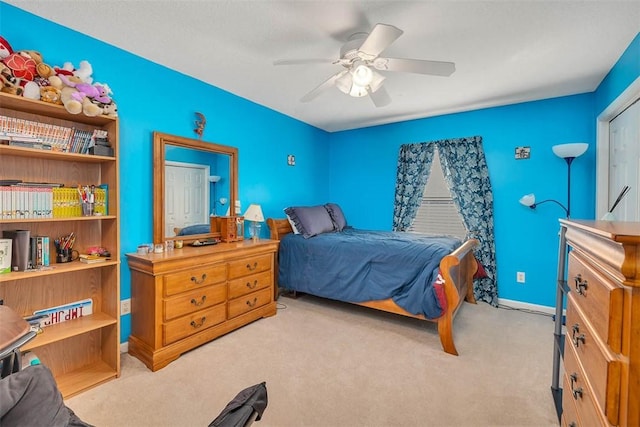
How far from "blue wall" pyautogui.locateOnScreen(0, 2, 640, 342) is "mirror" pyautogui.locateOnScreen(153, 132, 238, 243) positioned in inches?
3.4

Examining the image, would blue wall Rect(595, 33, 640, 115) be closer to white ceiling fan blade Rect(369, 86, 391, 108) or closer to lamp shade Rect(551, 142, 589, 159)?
lamp shade Rect(551, 142, 589, 159)

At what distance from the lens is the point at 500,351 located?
2.38 metres

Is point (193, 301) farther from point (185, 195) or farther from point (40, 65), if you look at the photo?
point (40, 65)

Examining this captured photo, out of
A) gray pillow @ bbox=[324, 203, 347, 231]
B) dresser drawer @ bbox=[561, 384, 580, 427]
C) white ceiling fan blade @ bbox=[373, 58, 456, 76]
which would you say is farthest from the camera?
gray pillow @ bbox=[324, 203, 347, 231]

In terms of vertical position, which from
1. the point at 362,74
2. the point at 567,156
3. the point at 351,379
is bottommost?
the point at 351,379

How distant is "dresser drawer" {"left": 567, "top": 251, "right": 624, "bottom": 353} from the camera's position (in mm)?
750

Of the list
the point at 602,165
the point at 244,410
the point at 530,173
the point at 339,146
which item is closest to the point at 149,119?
the point at 244,410

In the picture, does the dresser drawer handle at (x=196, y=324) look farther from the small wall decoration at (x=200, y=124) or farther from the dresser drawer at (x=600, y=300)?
the dresser drawer at (x=600, y=300)

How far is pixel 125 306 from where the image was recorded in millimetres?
2355

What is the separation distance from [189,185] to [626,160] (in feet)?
12.6

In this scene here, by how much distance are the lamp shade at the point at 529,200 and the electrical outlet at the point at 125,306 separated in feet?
13.1

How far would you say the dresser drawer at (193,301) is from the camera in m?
2.17

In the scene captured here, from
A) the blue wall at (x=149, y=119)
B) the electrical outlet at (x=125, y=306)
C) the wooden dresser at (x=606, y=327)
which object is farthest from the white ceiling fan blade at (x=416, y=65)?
the electrical outlet at (x=125, y=306)

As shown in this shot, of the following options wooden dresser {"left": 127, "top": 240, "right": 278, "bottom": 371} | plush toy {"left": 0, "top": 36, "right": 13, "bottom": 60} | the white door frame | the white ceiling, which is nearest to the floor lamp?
the white door frame
